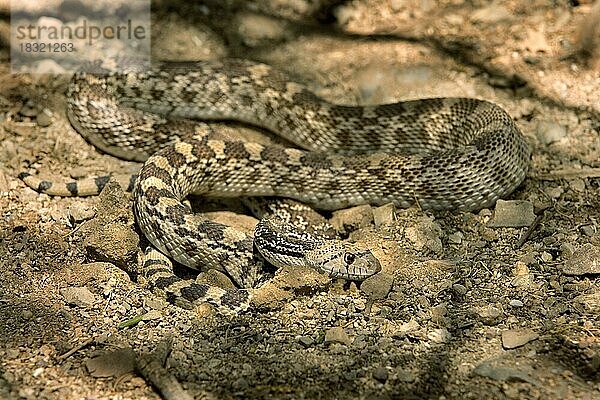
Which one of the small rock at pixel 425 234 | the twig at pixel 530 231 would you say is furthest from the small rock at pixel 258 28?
the twig at pixel 530 231

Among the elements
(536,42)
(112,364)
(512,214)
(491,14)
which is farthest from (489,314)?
(491,14)

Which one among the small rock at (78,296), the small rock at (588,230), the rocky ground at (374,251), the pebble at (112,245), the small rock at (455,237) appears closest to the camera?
the rocky ground at (374,251)

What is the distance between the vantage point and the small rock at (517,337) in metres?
5.54

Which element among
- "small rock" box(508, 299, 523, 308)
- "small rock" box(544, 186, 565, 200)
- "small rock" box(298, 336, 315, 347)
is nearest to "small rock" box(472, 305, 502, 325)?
"small rock" box(508, 299, 523, 308)

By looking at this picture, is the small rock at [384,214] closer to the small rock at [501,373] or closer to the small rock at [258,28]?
the small rock at [501,373]

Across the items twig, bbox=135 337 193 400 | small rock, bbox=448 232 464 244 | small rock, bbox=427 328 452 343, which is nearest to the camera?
twig, bbox=135 337 193 400

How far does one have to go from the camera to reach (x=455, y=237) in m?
7.17

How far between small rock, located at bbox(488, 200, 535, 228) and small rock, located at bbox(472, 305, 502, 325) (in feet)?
4.64

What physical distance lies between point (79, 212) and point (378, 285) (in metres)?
3.21

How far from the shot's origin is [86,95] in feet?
28.4

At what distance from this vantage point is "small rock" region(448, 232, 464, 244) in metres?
7.10

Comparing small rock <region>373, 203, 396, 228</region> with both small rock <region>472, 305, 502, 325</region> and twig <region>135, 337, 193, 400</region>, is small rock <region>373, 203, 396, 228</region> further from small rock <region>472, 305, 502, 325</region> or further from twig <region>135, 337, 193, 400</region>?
twig <region>135, 337, 193, 400</region>

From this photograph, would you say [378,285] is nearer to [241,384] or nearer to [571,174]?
[241,384]

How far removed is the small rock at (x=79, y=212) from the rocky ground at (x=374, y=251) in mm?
27
